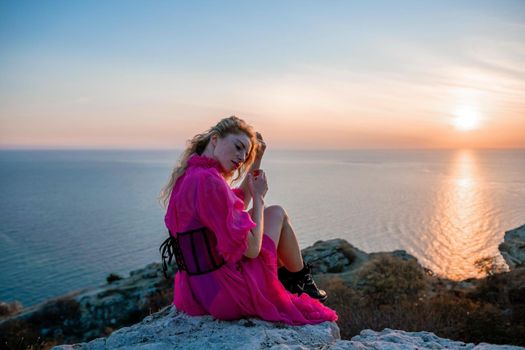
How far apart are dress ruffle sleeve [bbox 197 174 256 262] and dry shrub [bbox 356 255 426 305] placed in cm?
822

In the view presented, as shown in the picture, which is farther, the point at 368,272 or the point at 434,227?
the point at 434,227

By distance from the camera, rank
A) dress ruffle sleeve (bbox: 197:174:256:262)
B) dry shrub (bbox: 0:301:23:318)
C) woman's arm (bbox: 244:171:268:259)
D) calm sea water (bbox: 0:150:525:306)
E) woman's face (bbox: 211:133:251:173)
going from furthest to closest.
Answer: calm sea water (bbox: 0:150:525:306), dry shrub (bbox: 0:301:23:318), woman's face (bbox: 211:133:251:173), woman's arm (bbox: 244:171:268:259), dress ruffle sleeve (bbox: 197:174:256:262)

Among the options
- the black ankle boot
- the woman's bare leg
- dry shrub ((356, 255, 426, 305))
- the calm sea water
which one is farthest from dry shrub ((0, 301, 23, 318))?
the woman's bare leg

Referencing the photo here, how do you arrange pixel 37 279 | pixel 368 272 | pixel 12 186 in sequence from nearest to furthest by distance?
pixel 368 272
pixel 37 279
pixel 12 186

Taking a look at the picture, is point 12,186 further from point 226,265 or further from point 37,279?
point 226,265

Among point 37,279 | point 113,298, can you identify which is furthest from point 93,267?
point 113,298

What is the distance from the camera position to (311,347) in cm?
337

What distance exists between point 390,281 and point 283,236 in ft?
28.3

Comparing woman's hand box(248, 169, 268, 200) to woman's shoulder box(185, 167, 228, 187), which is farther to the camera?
woman's hand box(248, 169, 268, 200)

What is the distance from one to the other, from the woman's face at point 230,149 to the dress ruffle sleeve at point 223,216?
1.35 feet

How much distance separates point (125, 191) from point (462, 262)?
259 feet

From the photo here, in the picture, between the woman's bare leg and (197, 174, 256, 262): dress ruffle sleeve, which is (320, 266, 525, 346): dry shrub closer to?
the woman's bare leg

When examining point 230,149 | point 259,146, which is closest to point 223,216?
point 230,149

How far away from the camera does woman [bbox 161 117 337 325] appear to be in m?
3.40
